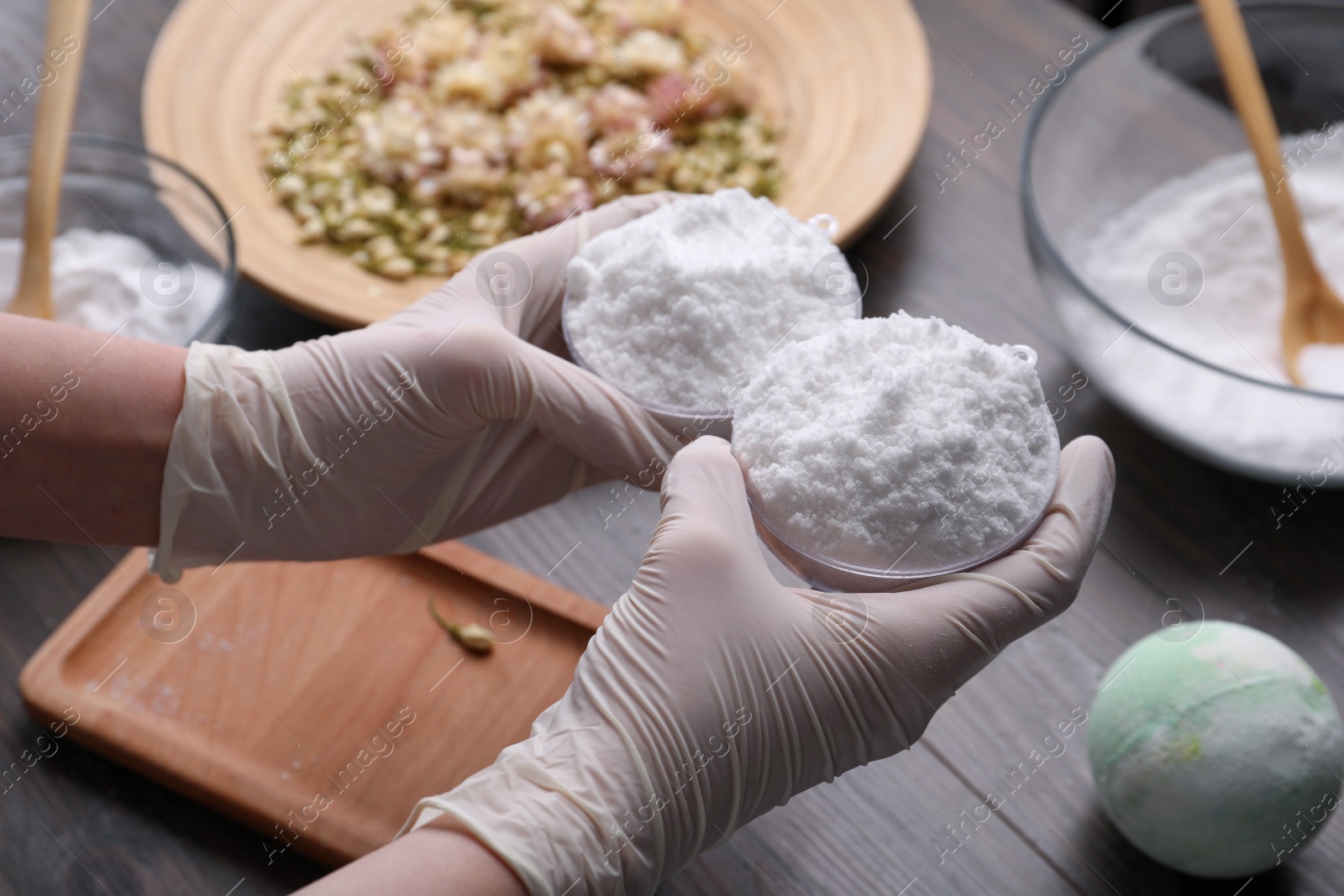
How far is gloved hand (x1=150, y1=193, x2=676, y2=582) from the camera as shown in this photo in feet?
2.57

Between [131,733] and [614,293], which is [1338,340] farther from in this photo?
[131,733]

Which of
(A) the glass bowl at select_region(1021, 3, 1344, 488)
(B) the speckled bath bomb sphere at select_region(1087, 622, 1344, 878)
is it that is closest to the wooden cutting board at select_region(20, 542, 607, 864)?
(B) the speckled bath bomb sphere at select_region(1087, 622, 1344, 878)

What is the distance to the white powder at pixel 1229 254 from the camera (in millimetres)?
1087

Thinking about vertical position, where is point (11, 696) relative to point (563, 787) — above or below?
below

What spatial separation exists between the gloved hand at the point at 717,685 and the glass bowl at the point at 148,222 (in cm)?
65

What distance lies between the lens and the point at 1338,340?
3.50 ft

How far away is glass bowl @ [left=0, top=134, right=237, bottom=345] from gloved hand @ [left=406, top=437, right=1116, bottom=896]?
2.14 ft

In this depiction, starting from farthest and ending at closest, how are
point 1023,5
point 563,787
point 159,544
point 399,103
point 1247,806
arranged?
1. point 1023,5
2. point 399,103
3. point 159,544
4. point 1247,806
5. point 563,787

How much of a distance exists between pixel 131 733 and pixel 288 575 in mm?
191

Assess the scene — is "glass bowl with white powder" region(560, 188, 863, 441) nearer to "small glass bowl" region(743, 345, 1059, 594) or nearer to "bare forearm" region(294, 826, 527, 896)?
"small glass bowl" region(743, 345, 1059, 594)

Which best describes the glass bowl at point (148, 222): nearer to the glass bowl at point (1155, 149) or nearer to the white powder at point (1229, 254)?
the glass bowl at point (1155, 149)

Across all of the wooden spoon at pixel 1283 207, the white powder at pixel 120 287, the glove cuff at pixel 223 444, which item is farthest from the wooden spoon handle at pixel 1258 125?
the white powder at pixel 120 287

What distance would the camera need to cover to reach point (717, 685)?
66cm

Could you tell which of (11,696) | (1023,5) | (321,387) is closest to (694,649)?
(321,387)
